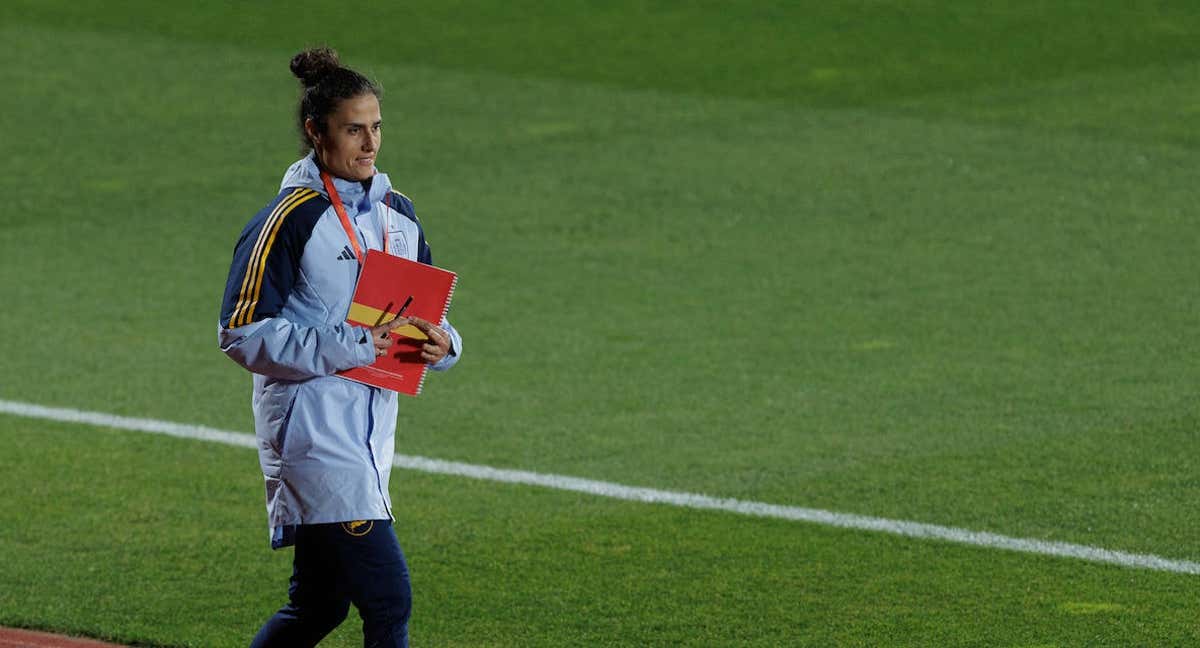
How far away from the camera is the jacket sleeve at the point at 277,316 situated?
16.3 ft

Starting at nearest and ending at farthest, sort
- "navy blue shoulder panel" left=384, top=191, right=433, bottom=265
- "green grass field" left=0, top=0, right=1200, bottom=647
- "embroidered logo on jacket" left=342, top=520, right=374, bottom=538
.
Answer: "embroidered logo on jacket" left=342, top=520, right=374, bottom=538
"navy blue shoulder panel" left=384, top=191, right=433, bottom=265
"green grass field" left=0, top=0, right=1200, bottom=647

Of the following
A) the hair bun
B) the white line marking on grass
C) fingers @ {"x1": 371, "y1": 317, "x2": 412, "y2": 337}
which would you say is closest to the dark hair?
the hair bun

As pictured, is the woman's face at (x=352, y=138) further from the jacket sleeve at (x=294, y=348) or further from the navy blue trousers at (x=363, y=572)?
the navy blue trousers at (x=363, y=572)

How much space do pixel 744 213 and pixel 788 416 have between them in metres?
4.87

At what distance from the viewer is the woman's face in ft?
16.7

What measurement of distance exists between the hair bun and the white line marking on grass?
3.32 m

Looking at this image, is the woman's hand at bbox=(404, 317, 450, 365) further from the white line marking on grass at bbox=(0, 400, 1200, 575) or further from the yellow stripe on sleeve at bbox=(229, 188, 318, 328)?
the white line marking on grass at bbox=(0, 400, 1200, 575)

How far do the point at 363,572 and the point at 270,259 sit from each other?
81cm

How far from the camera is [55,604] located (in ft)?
22.6

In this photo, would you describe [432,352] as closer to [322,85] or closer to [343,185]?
[343,185]

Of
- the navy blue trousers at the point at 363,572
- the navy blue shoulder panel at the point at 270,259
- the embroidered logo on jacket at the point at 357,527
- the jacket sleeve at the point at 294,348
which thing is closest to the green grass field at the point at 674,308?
the navy blue trousers at the point at 363,572

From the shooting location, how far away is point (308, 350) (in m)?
4.98

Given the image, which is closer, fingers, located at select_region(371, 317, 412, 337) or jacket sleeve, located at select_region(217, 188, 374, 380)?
jacket sleeve, located at select_region(217, 188, 374, 380)

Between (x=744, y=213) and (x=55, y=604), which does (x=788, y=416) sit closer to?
(x=55, y=604)
